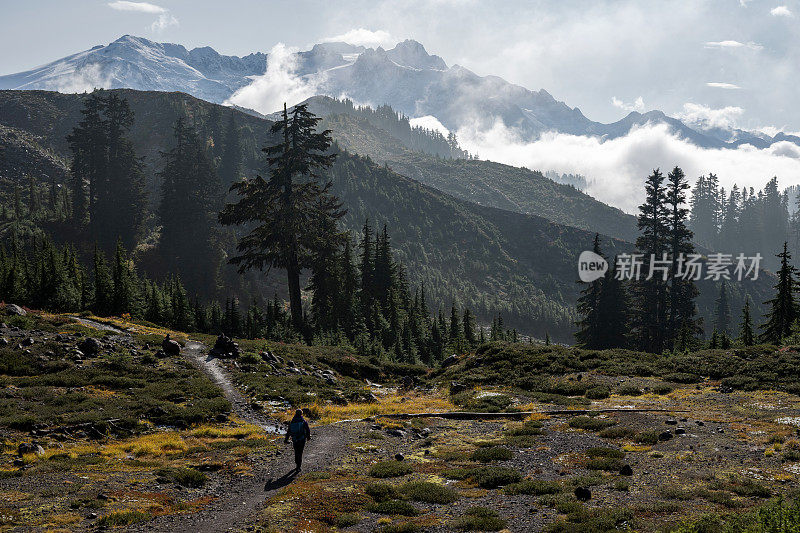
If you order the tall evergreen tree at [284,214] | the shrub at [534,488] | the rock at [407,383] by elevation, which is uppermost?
the tall evergreen tree at [284,214]

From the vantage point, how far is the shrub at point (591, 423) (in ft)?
68.3

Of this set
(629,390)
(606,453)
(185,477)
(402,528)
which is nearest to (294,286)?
(629,390)

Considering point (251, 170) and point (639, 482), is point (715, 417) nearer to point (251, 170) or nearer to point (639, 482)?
point (639, 482)

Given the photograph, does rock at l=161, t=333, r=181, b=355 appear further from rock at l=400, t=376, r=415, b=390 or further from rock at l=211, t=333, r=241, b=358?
rock at l=400, t=376, r=415, b=390

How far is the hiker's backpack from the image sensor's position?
1609cm

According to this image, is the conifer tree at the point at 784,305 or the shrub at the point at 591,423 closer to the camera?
the shrub at the point at 591,423

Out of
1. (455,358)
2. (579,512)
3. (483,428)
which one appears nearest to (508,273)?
(455,358)

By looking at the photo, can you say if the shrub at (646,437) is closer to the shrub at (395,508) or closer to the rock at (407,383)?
the shrub at (395,508)

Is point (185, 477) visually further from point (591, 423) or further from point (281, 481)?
point (591, 423)

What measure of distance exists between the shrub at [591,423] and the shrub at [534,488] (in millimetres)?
7655

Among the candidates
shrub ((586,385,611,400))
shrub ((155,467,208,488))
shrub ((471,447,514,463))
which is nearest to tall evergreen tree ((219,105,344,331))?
shrub ((586,385,611,400))

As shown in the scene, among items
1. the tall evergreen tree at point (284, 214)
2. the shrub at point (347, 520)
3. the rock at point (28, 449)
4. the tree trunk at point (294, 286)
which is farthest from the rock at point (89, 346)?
the shrub at point (347, 520)

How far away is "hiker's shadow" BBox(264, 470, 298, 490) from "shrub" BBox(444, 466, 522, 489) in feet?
15.3

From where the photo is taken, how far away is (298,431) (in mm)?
16172
